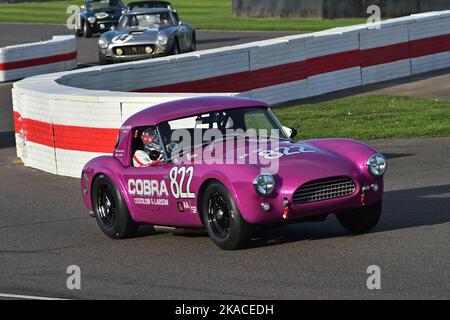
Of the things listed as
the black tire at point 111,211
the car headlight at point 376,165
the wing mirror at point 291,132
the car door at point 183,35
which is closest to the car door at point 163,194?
the black tire at point 111,211

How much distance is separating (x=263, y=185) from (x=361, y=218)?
116cm

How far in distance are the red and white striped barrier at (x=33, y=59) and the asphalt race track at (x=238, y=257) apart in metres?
15.5

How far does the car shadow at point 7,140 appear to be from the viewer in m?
18.3

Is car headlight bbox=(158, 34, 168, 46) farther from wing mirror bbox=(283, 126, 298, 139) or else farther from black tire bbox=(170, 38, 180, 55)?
wing mirror bbox=(283, 126, 298, 139)

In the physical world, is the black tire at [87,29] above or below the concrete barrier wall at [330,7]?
below

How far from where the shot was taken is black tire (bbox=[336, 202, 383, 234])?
395 inches

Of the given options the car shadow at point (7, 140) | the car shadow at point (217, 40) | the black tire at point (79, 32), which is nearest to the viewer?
the car shadow at point (7, 140)

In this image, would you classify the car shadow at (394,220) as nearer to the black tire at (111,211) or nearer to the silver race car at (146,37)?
the black tire at (111,211)

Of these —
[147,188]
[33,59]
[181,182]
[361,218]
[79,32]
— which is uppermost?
[181,182]

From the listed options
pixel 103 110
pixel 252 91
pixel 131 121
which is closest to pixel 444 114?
pixel 252 91

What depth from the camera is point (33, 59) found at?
94.1 feet

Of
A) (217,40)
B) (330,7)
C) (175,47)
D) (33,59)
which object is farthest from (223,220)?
(330,7)

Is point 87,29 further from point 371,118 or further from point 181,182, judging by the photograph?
point 181,182

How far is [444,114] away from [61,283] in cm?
1092
